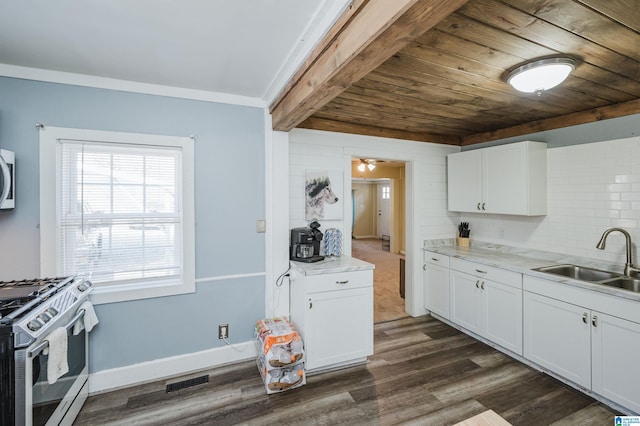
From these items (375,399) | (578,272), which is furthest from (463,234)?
(375,399)

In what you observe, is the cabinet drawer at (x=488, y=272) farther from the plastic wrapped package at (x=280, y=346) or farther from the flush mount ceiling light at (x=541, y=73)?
the plastic wrapped package at (x=280, y=346)

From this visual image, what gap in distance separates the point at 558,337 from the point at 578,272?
77cm

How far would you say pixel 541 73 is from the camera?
5.93ft

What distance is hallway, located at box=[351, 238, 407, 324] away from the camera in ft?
12.8

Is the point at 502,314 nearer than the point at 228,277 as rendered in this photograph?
No

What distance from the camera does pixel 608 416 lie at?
202 centimetres

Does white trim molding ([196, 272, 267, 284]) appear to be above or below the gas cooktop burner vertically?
below

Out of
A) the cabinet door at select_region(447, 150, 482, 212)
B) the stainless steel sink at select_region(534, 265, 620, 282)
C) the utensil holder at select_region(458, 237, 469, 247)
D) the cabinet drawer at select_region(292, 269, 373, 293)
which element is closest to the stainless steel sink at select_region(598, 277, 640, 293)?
the stainless steel sink at select_region(534, 265, 620, 282)

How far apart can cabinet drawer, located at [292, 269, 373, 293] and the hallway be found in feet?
4.27

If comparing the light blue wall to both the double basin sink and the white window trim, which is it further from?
the double basin sink

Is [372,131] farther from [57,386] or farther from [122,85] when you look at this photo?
[57,386]

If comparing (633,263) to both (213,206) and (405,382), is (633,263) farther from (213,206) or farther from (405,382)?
(213,206)

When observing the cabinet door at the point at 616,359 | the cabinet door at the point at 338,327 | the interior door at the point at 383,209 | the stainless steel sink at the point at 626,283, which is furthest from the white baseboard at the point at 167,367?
the interior door at the point at 383,209

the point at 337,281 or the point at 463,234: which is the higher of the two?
the point at 463,234
